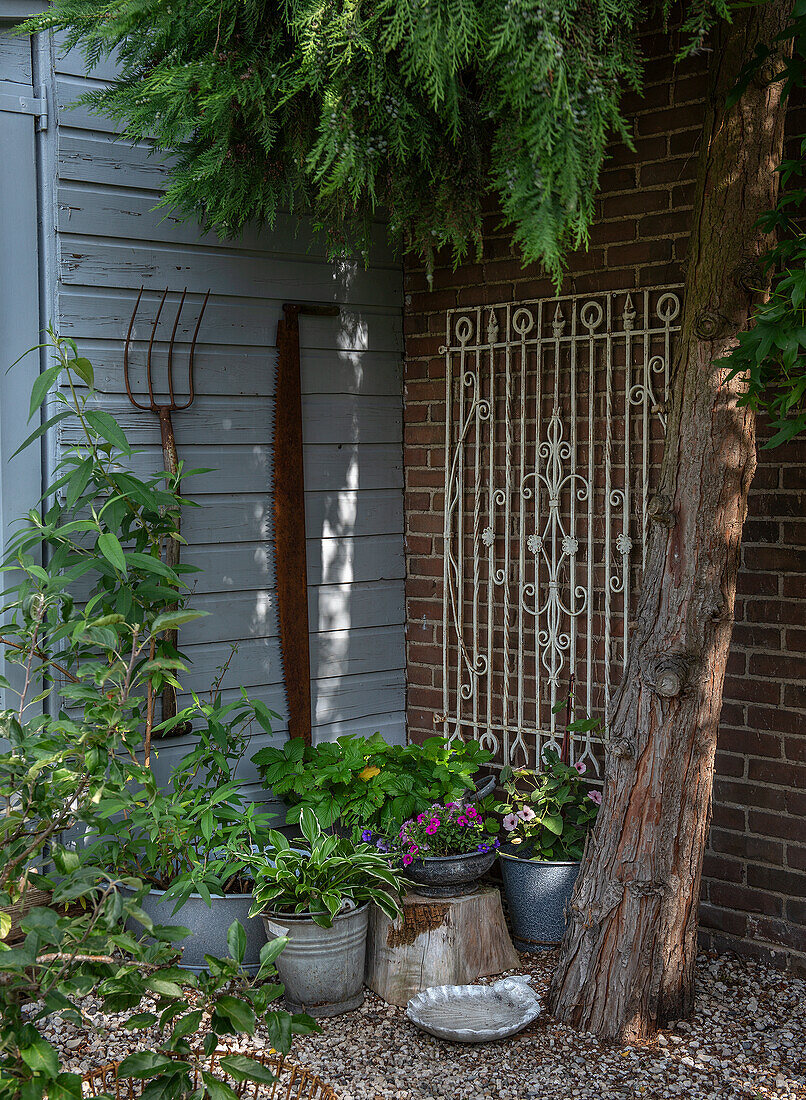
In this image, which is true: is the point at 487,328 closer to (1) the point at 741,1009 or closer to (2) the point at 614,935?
(2) the point at 614,935

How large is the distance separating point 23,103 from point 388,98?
1463 millimetres

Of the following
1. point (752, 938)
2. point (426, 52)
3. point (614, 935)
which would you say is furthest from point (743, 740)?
point (426, 52)

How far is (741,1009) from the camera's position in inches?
106

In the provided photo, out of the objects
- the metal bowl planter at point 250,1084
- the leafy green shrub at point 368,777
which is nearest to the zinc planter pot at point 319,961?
the metal bowl planter at point 250,1084

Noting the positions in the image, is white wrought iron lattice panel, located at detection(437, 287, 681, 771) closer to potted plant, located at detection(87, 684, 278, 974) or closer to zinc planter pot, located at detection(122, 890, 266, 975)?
potted plant, located at detection(87, 684, 278, 974)

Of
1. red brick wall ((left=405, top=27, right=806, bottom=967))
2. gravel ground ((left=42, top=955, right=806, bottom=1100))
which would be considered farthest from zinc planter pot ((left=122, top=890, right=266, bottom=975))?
red brick wall ((left=405, top=27, right=806, bottom=967))

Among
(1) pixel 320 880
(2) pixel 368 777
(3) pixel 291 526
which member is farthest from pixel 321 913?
(3) pixel 291 526

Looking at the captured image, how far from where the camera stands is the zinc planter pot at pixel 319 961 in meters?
2.70

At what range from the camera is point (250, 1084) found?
2.23m

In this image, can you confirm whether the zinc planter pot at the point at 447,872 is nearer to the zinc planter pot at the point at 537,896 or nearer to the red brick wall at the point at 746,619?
the zinc planter pot at the point at 537,896

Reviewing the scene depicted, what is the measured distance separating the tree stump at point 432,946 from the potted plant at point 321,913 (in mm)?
70

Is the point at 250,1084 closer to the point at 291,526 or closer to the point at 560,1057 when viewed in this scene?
the point at 560,1057

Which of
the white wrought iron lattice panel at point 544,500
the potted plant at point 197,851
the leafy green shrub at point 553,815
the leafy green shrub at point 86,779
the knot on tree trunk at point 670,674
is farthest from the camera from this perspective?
the white wrought iron lattice panel at point 544,500

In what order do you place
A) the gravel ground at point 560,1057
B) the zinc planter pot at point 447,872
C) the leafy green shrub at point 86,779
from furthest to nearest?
1. the zinc planter pot at point 447,872
2. the gravel ground at point 560,1057
3. the leafy green shrub at point 86,779
